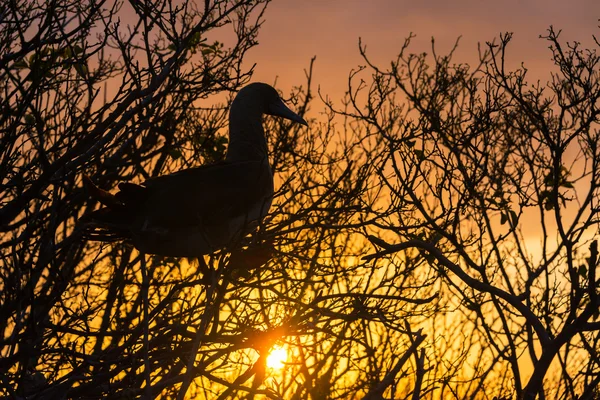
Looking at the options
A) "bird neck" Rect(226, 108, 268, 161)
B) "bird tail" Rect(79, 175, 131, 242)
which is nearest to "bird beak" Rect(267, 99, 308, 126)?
"bird neck" Rect(226, 108, 268, 161)

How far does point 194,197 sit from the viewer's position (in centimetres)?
709

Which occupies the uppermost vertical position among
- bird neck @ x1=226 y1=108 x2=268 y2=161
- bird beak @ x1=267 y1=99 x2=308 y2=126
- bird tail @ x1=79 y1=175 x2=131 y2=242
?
bird beak @ x1=267 y1=99 x2=308 y2=126

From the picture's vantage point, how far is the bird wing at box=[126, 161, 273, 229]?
6996 mm

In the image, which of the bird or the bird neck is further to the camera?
the bird neck

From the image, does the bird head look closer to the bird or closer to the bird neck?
the bird neck

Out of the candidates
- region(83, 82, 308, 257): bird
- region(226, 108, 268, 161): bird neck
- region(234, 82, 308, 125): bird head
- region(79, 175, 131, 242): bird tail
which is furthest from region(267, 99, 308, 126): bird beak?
region(79, 175, 131, 242): bird tail

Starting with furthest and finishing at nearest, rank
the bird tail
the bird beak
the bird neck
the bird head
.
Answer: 1. the bird beak
2. the bird head
3. the bird neck
4. the bird tail

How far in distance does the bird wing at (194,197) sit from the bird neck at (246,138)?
0.48 metres

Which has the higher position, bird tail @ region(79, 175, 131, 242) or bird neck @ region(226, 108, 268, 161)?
bird neck @ region(226, 108, 268, 161)

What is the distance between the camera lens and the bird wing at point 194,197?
700 centimetres

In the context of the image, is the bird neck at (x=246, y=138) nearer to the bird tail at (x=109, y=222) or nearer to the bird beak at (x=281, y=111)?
the bird beak at (x=281, y=111)

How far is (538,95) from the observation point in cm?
1046

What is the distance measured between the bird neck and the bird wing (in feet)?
1.58

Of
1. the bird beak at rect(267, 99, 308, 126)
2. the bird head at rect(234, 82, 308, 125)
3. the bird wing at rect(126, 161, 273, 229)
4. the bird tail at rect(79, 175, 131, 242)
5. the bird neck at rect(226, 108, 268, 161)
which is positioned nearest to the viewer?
the bird tail at rect(79, 175, 131, 242)
